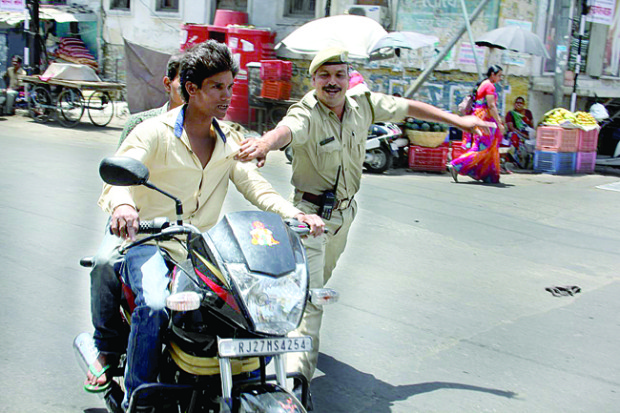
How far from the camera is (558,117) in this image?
13.9 metres

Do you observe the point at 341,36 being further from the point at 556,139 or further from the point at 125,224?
the point at 125,224

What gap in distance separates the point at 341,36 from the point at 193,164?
37.6ft

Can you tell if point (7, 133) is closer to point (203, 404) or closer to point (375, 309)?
point (375, 309)

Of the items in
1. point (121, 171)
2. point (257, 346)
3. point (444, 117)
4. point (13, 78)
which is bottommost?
point (257, 346)

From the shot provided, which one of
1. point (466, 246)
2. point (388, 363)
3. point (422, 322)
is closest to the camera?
point (388, 363)

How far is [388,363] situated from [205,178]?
1.88 meters

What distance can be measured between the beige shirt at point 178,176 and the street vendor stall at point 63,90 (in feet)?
42.7

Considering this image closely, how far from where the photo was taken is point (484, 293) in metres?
6.03

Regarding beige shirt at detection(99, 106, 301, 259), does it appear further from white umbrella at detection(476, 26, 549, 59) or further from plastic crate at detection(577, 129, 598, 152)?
plastic crate at detection(577, 129, 598, 152)

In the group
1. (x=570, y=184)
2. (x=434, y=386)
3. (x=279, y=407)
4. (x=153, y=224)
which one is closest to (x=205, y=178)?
(x=153, y=224)

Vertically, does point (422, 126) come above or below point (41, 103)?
above

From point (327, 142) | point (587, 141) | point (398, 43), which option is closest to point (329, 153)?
point (327, 142)

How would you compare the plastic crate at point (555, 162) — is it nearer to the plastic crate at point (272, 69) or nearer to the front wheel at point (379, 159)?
the front wheel at point (379, 159)

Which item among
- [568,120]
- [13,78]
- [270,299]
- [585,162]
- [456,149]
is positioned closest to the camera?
[270,299]
